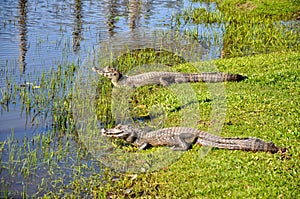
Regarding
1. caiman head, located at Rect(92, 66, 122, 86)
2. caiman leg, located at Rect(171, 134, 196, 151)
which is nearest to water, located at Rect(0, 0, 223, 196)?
caiman head, located at Rect(92, 66, 122, 86)

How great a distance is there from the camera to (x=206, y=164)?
6695 millimetres

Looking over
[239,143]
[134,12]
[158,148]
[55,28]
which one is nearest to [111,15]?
[134,12]

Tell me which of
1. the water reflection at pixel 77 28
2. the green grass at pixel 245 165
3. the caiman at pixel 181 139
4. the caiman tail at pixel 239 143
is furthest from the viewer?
the water reflection at pixel 77 28

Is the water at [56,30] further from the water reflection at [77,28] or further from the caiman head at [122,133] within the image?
the caiman head at [122,133]

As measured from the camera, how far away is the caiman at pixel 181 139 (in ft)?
22.3

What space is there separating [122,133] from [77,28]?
30.8 feet

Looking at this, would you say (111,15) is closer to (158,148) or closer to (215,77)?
(215,77)

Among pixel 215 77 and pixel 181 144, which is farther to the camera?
pixel 215 77

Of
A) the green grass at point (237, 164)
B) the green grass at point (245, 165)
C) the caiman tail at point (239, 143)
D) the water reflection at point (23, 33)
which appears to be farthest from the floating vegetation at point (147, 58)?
the caiman tail at point (239, 143)

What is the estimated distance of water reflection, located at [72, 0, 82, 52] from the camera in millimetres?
14489

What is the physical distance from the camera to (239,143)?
6.95m

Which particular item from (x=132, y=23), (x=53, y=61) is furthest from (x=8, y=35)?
(x=132, y=23)

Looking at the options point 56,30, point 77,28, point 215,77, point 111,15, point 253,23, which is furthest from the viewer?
point 111,15

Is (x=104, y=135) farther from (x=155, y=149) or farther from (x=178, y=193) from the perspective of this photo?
(x=178, y=193)
